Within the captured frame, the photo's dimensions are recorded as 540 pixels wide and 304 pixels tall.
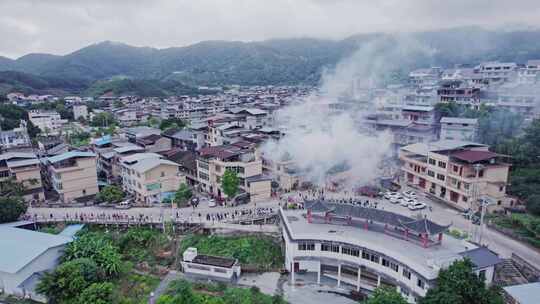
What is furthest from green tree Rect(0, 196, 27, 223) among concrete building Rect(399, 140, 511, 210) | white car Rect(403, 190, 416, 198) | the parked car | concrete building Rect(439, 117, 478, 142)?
concrete building Rect(439, 117, 478, 142)

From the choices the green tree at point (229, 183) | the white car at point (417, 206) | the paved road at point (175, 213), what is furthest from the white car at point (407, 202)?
the green tree at point (229, 183)

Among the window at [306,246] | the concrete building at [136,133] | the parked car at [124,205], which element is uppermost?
the concrete building at [136,133]

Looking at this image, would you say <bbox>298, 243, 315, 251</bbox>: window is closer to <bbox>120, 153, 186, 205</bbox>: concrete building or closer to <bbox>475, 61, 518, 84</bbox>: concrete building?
<bbox>120, 153, 186, 205</bbox>: concrete building

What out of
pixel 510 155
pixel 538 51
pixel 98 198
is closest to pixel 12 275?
pixel 98 198

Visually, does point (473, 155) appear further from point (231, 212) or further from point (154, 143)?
point (154, 143)

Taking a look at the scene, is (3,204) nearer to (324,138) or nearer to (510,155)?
(324,138)

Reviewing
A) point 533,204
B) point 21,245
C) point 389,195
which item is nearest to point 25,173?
point 21,245

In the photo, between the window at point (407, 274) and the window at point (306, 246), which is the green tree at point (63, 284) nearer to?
the window at point (306, 246)
